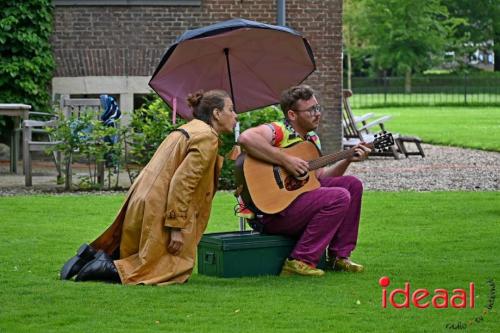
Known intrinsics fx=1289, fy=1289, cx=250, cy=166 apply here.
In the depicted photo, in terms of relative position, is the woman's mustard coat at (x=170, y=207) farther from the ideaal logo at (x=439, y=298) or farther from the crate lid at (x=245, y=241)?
the ideaal logo at (x=439, y=298)

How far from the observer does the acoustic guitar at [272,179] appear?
9.11 m

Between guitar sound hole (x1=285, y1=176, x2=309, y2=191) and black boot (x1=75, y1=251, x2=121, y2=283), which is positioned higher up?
guitar sound hole (x1=285, y1=176, x2=309, y2=191)

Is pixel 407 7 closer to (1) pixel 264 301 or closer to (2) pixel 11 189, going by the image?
(2) pixel 11 189

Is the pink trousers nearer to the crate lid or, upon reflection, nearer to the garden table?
the crate lid

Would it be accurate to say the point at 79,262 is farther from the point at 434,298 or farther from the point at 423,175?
the point at 423,175

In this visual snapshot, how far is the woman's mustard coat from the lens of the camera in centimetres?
873

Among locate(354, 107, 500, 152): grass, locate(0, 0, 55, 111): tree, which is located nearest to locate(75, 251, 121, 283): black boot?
locate(0, 0, 55, 111): tree

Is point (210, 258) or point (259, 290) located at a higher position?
point (210, 258)

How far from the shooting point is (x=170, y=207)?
28.6 ft

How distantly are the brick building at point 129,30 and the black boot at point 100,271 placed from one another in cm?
1153

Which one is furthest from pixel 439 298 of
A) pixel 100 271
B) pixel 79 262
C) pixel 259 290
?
pixel 79 262

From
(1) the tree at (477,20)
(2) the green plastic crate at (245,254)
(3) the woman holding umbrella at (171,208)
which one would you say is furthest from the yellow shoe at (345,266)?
(1) the tree at (477,20)

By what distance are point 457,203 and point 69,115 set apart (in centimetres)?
577

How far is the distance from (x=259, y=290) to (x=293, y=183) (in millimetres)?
1012
